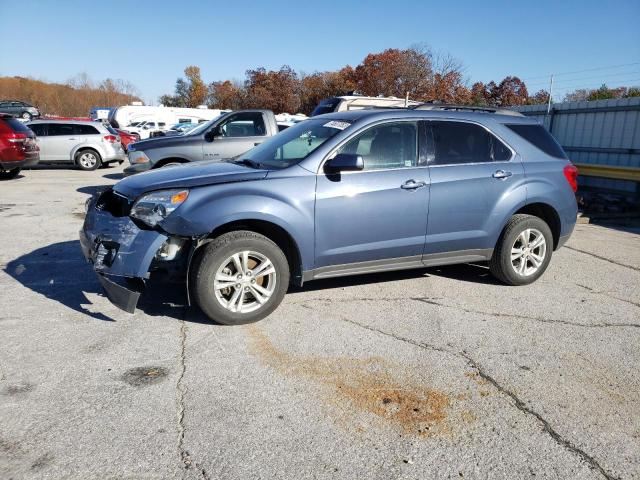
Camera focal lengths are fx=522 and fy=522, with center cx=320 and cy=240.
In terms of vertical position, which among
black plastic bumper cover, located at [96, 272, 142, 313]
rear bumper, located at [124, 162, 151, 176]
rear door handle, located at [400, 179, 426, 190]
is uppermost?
rear door handle, located at [400, 179, 426, 190]

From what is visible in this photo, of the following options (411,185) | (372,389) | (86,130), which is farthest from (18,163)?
(372,389)

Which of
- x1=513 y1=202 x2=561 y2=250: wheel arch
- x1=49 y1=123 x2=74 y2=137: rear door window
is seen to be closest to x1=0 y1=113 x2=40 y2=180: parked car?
x1=49 y1=123 x2=74 y2=137: rear door window

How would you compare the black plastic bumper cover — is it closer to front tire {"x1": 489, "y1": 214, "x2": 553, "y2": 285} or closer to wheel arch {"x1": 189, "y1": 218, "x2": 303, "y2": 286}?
wheel arch {"x1": 189, "y1": 218, "x2": 303, "y2": 286}

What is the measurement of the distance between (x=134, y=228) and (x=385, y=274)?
2881 mm

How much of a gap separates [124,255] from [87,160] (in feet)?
47.4

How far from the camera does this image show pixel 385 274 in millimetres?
5883

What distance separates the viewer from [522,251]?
5.43 meters

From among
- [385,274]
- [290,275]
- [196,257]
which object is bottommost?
[385,274]

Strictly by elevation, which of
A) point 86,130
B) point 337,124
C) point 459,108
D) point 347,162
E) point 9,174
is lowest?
point 9,174

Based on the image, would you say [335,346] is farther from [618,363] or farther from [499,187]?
[499,187]

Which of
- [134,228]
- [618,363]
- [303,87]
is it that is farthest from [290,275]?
[303,87]

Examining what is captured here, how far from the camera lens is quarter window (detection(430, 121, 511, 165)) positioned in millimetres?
5062

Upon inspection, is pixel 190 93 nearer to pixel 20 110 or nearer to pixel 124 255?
pixel 20 110

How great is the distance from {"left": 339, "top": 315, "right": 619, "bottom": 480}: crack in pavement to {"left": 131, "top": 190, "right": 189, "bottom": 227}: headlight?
1706 millimetres
